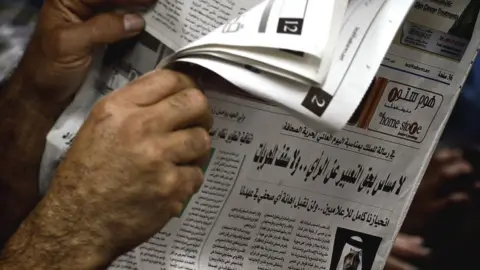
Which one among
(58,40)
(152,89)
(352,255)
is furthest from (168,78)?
(352,255)

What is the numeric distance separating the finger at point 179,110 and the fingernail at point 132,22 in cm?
8

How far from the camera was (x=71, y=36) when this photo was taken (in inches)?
19.9

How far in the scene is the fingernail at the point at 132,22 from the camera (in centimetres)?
50

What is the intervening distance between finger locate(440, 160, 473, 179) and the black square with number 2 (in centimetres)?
28

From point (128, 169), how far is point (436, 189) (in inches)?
13.4

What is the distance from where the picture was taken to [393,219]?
597 mm

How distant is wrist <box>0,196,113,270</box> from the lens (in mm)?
472

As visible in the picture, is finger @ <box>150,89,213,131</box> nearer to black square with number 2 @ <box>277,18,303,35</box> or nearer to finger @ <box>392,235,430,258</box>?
black square with number 2 @ <box>277,18,303,35</box>

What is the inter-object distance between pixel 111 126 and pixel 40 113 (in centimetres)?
15

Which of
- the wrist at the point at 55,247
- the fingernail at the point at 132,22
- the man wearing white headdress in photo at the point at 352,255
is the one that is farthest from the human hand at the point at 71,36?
the man wearing white headdress in photo at the point at 352,255

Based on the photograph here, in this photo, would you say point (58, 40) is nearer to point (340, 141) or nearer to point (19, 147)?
point (19, 147)

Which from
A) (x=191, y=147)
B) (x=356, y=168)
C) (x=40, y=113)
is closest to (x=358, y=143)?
(x=356, y=168)

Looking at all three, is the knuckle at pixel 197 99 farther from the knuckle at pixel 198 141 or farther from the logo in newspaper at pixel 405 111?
the logo in newspaper at pixel 405 111

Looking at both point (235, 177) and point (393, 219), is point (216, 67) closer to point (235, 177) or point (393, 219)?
point (235, 177)
